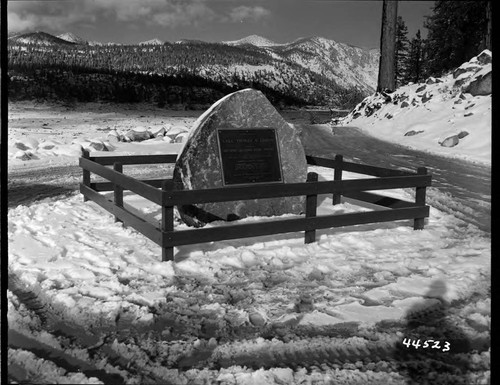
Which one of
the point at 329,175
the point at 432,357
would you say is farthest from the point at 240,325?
the point at 329,175

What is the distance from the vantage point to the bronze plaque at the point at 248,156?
4.56 meters

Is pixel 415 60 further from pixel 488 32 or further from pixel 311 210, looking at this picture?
pixel 311 210

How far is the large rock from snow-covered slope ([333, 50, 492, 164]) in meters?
2.42

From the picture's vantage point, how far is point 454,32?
1.32 metres

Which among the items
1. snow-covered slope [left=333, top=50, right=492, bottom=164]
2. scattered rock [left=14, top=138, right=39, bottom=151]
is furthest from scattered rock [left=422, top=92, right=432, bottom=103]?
scattered rock [left=14, top=138, right=39, bottom=151]

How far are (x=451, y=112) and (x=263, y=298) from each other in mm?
1883

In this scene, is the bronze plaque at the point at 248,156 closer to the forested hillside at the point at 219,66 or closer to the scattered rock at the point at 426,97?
the forested hillside at the point at 219,66

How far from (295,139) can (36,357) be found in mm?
3575

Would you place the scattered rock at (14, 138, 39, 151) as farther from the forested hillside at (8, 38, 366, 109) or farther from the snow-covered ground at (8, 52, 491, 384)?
the forested hillside at (8, 38, 366, 109)

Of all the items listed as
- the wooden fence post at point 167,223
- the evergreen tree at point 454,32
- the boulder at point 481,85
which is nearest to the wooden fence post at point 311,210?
the wooden fence post at point 167,223

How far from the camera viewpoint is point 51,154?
9.89m

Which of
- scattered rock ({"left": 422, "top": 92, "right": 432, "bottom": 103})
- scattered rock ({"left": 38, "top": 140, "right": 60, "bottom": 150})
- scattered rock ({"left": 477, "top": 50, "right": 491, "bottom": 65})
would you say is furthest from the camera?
scattered rock ({"left": 38, "top": 140, "right": 60, "bottom": 150})

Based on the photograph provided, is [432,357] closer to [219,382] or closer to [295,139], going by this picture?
[219,382]

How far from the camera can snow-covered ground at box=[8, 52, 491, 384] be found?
2.01 m
